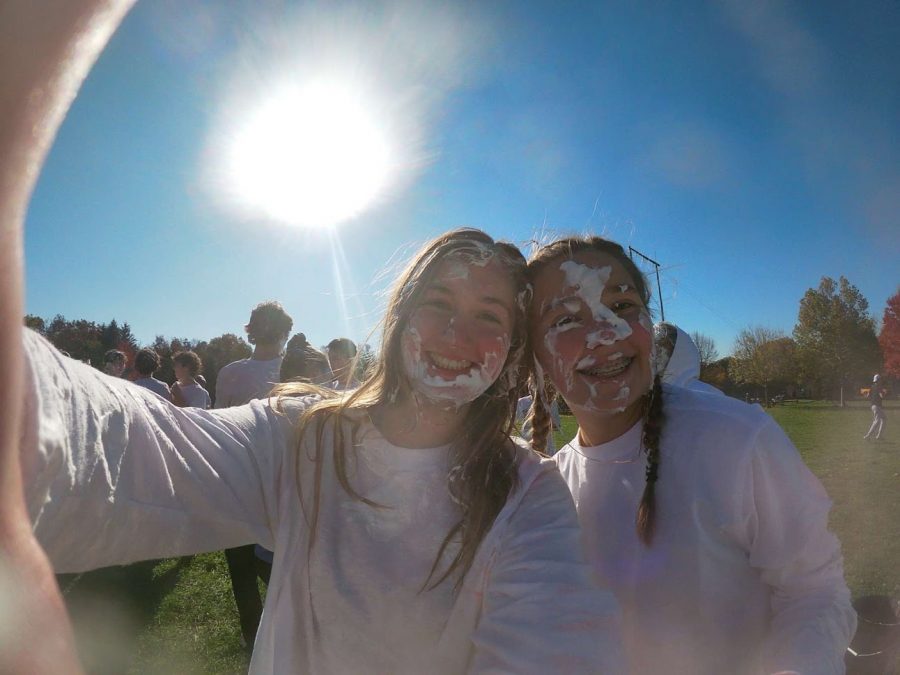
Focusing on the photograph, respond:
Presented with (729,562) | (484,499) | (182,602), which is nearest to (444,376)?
(484,499)

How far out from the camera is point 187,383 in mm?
6340

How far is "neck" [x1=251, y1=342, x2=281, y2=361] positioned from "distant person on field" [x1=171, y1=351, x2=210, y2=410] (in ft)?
6.29

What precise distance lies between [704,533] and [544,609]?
70 centimetres

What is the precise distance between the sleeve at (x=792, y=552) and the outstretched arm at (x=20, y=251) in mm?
1825

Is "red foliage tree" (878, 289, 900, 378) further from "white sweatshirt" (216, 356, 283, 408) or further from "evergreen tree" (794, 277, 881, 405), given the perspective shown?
"white sweatshirt" (216, 356, 283, 408)

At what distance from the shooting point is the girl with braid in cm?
159

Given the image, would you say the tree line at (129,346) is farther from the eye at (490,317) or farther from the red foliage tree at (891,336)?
the red foliage tree at (891,336)

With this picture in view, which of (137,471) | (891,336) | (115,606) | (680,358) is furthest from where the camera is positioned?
(891,336)

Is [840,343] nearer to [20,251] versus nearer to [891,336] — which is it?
[891,336]

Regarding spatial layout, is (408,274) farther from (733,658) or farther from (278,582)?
(733,658)

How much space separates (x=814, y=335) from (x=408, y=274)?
134 feet

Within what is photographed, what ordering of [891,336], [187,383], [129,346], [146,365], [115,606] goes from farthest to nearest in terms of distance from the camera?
[891,336] → [129,346] → [187,383] → [146,365] → [115,606]

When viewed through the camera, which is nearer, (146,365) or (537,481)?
(537,481)

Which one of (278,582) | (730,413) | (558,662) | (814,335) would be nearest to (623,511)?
(730,413)
